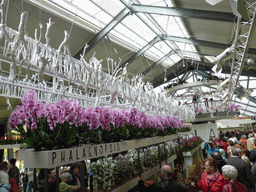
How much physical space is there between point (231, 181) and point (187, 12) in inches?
258

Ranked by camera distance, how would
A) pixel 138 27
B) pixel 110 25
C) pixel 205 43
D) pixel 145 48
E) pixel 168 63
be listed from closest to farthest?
pixel 110 25 < pixel 205 43 < pixel 138 27 < pixel 145 48 < pixel 168 63

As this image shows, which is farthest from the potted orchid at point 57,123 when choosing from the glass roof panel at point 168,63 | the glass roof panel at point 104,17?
the glass roof panel at point 168,63

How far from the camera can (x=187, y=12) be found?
7.73 metres

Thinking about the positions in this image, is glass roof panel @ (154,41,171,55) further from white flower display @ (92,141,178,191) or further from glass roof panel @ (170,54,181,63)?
white flower display @ (92,141,178,191)

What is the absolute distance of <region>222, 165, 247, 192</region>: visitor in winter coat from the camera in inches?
107

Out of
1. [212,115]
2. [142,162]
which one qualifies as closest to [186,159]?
[142,162]

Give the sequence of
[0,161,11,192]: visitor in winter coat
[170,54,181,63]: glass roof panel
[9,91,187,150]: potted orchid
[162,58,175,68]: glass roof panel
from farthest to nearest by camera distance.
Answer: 1. [162,58,175,68]: glass roof panel
2. [170,54,181,63]: glass roof panel
3. [0,161,11,192]: visitor in winter coat
4. [9,91,187,150]: potted orchid

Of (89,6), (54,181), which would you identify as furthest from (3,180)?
(89,6)

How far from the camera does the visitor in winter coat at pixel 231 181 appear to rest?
2.72m

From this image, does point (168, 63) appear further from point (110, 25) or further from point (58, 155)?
point (58, 155)

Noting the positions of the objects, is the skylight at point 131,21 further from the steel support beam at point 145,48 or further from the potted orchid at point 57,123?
the potted orchid at point 57,123

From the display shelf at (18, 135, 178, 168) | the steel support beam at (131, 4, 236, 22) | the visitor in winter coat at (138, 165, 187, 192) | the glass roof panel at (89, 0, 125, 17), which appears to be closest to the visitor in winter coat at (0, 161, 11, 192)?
the display shelf at (18, 135, 178, 168)

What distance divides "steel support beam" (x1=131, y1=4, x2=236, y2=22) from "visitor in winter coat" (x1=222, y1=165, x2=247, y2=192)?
5.93 m

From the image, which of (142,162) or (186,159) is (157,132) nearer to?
(142,162)
